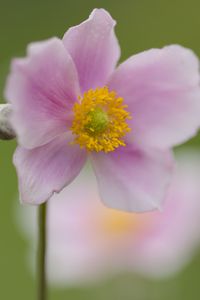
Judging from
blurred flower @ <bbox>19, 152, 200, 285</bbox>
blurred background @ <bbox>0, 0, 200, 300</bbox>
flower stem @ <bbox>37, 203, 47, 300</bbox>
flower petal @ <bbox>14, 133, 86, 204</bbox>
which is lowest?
blurred background @ <bbox>0, 0, 200, 300</bbox>

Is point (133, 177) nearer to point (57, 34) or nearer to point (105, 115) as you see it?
point (105, 115)

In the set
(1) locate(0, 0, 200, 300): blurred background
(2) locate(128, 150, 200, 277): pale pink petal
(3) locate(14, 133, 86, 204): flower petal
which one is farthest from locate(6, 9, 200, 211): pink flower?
(1) locate(0, 0, 200, 300): blurred background

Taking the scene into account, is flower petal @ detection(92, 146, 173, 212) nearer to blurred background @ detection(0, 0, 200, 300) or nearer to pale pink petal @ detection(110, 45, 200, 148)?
pale pink petal @ detection(110, 45, 200, 148)

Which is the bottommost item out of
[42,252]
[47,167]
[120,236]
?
[120,236]

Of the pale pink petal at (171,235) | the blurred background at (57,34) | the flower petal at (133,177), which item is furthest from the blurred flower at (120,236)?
the flower petal at (133,177)

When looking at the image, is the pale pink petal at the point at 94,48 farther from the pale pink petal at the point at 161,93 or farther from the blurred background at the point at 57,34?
the blurred background at the point at 57,34

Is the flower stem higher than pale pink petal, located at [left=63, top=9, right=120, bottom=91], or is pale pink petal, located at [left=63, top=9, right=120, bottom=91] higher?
pale pink petal, located at [left=63, top=9, right=120, bottom=91]

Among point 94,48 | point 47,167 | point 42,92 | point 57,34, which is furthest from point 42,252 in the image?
point 57,34

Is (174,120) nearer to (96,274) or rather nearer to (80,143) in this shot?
(80,143)
